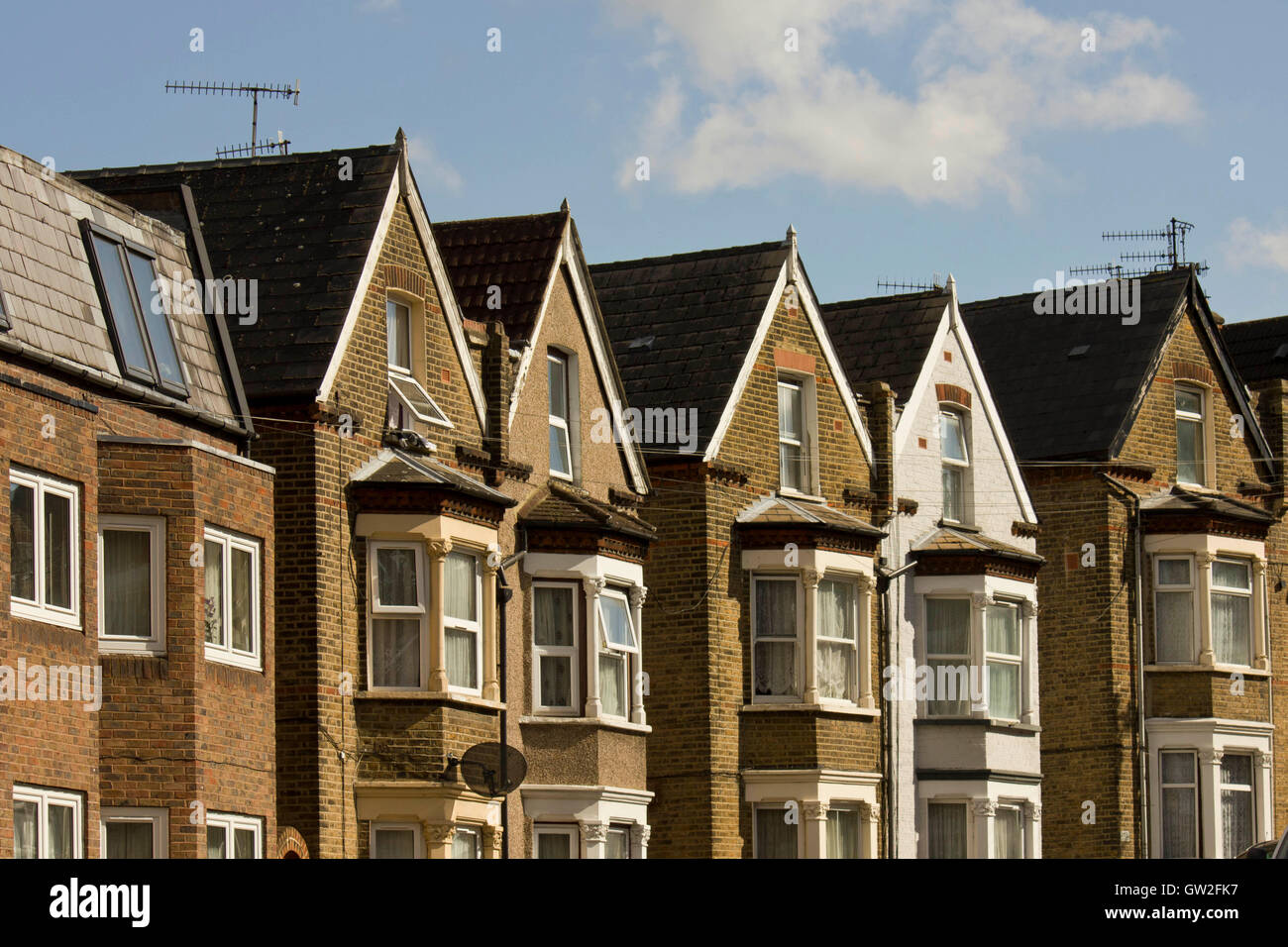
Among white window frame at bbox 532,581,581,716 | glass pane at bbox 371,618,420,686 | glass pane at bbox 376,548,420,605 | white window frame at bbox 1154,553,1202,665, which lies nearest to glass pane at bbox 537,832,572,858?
white window frame at bbox 532,581,581,716

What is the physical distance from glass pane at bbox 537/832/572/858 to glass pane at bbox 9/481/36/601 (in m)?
10.1

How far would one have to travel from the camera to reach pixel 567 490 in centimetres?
3234

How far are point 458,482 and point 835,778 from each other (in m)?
8.70

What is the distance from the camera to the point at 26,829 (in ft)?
73.8

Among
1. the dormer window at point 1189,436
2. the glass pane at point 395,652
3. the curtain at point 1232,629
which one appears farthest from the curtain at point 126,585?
the dormer window at point 1189,436

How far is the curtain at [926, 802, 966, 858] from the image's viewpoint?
3712 cm

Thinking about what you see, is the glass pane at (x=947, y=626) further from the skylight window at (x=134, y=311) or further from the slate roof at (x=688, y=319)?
the skylight window at (x=134, y=311)

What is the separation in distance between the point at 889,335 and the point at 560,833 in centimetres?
1234

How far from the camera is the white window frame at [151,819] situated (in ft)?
80.1

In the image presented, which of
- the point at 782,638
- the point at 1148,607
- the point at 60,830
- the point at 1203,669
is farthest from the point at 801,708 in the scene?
the point at 60,830

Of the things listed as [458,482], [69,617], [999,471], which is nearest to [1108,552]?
[999,471]

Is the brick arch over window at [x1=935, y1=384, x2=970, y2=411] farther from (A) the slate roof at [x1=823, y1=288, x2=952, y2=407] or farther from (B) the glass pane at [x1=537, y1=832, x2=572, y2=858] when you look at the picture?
(B) the glass pane at [x1=537, y1=832, x2=572, y2=858]

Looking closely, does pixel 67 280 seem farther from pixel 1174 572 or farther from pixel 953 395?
pixel 1174 572

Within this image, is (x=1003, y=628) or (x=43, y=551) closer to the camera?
(x=43, y=551)
